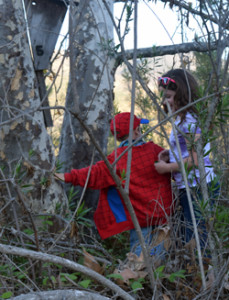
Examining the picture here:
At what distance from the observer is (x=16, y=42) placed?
3084mm

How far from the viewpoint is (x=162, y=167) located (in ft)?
11.2

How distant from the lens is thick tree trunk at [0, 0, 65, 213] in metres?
3.09

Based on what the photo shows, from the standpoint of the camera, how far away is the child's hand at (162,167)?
3375mm

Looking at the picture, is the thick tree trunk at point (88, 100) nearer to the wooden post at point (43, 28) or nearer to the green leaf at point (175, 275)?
the wooden post at point (43, 28)

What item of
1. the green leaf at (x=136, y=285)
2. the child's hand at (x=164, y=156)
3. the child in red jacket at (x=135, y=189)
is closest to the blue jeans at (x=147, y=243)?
the child in red jacket at (x=135, y=189)

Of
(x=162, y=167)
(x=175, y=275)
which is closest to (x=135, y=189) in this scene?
(x=162, y=167)

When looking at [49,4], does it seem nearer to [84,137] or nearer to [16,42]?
[16,42]

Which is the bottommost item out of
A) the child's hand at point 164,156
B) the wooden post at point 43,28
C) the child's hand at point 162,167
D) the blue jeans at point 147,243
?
the blue jeans at point 147,243

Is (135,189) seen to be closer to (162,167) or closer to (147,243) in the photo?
(162,167)

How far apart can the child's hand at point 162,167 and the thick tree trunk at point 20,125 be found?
856 mm

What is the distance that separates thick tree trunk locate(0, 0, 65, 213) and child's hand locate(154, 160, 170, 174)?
856mm

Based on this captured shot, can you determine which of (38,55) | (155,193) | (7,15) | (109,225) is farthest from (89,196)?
(7,15)

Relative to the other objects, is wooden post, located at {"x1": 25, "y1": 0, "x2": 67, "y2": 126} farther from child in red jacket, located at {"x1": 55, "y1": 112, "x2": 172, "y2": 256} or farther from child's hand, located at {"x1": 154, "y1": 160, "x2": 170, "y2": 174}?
child's hand, located at {"x1": 154, "y1": 160, "x2": 170, "y2": 174}

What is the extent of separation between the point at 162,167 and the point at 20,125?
1169 millimetres
